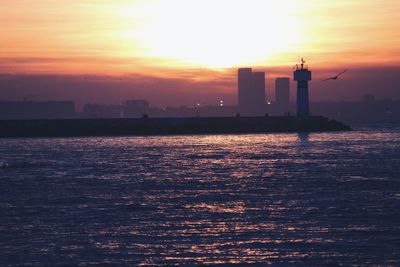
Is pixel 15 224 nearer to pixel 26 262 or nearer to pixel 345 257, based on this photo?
pixel 26 262

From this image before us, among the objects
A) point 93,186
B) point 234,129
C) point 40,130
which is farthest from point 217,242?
point 234,129

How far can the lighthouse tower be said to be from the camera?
431ft

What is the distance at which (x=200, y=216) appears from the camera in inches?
1164

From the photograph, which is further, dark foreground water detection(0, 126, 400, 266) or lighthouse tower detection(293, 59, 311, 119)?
lighthouse tower detection(293, 59, 311, 119)

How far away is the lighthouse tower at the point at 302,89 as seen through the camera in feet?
431

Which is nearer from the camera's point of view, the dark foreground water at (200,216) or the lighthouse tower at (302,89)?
the dark foreground water at (200,216)

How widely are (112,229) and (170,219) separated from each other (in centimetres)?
286

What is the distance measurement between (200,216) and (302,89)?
105484 millimetres

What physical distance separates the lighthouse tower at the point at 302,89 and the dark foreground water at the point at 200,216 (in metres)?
76.1

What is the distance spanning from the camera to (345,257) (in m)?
21.9

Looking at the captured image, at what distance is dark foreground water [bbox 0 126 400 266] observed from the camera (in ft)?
73.4

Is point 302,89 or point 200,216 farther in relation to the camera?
point 302,89

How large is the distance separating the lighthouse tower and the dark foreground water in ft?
250

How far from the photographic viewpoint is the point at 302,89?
133m
